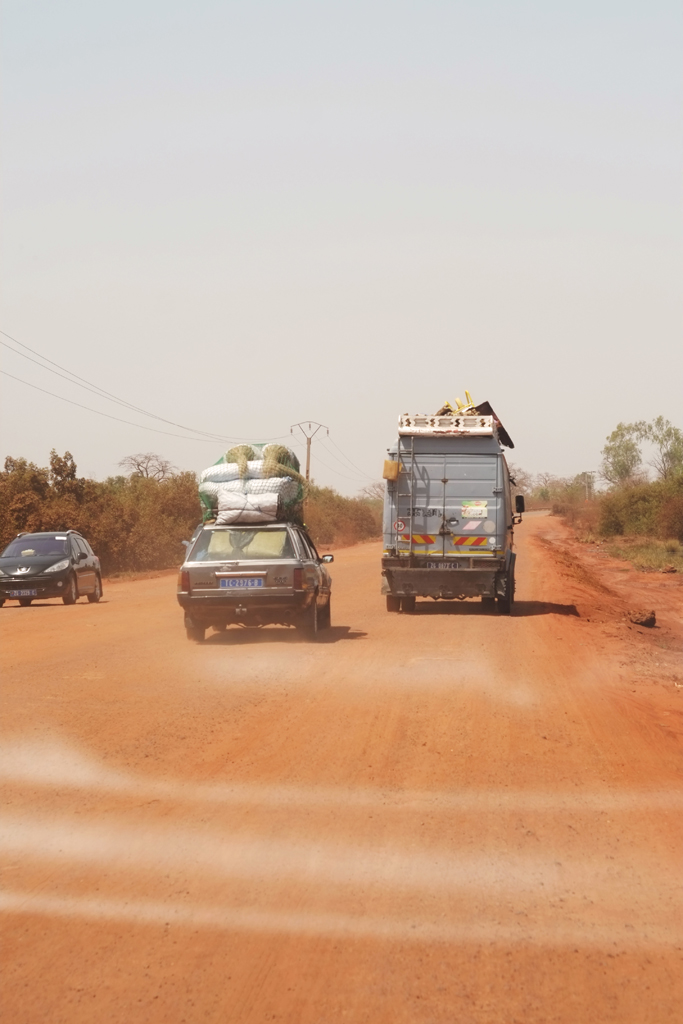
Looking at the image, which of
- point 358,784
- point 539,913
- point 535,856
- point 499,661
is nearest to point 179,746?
point 358,784

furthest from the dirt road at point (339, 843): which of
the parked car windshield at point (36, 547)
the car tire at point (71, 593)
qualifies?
the parked car windshield at point (36, 547)

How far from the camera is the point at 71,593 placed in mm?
21688

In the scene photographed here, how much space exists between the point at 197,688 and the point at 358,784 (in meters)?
3.44

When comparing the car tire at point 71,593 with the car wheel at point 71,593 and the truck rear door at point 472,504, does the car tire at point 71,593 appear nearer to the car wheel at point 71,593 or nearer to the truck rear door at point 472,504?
the car wheel at point 71,593

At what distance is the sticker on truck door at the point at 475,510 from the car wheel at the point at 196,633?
612 centimetres

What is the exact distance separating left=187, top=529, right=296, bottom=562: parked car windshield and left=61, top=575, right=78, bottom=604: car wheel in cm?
841

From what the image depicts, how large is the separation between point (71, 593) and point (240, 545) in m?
8.92

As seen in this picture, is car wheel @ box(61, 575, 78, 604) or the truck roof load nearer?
the truck roof load

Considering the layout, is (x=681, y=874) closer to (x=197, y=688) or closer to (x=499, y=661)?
(x=197, y=688)

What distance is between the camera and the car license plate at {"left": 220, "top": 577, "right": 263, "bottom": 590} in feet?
43.7

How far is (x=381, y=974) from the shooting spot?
4.38 meters

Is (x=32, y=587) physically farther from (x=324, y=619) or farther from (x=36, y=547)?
(x=324, y=619)

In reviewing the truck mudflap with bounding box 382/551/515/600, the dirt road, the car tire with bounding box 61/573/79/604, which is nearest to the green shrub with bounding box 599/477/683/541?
the truck mudflap with bounding box 382/551/515/600

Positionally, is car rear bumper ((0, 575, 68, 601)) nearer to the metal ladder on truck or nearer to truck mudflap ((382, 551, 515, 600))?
truck mudflap ((382, 551, 515, 600))
